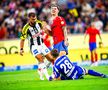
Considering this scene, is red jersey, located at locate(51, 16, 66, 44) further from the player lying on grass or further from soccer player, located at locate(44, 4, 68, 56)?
the player lying on grass

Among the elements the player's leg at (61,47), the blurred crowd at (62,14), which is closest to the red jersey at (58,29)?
the player's leg at (61,47)

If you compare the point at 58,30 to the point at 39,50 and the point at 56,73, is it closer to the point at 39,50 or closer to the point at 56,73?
the point at 39,50

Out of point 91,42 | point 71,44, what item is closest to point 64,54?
point 91,42

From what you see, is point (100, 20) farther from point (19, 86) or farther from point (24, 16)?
point (19, 86)

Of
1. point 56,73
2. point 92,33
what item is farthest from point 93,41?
point 56,73

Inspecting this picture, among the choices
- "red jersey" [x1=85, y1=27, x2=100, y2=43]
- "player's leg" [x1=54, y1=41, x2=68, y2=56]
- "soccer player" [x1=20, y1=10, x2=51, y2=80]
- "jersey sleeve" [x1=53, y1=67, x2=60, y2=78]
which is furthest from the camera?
"red jersey" [x1=85, y1=27, x2=100, y2=43]

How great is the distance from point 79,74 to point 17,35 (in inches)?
618

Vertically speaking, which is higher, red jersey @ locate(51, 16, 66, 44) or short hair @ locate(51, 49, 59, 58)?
red jersey @ locate(51, 16, 66, 44)

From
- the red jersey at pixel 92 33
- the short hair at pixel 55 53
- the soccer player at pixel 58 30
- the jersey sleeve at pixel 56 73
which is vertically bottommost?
the jersey sleeve at pixel 56 73

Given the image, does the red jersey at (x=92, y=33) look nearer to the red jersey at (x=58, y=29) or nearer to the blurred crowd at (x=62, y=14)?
the blurred crowd at (x=62, y=14)

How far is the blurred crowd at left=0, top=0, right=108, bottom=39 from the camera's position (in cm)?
3334

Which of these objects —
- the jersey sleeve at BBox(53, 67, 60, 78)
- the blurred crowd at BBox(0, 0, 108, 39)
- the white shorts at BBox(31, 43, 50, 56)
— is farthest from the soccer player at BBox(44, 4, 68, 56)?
the blurred crowd at BBox(0, 0, 108, 39)

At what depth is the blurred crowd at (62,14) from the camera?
3334 cm

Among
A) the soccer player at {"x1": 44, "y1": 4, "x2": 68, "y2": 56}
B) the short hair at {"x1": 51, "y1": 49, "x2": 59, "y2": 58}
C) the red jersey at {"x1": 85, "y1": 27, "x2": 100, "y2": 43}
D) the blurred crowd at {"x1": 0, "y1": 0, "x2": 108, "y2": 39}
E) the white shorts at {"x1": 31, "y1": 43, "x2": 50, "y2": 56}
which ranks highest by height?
the blurred crowd at {"x1": 0, "y1": 0, "x2": 108, "y2": 39}
